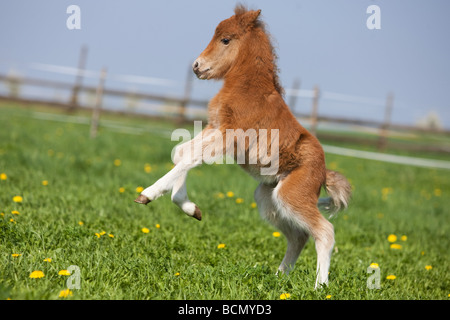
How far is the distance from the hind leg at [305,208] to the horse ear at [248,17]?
1022mm

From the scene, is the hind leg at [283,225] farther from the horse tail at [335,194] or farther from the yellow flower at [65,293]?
the yellow flower at [65,293]

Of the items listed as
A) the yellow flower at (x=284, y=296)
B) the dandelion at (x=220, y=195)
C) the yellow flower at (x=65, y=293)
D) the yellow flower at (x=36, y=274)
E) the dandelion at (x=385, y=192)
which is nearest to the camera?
the yellow flower at (x=65, y=293)

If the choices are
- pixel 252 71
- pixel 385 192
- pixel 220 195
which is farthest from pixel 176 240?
pixel 385 192

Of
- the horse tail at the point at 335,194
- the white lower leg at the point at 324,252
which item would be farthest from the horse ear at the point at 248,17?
the white lower leg at the point at 324,252

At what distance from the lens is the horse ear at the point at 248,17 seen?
9.33 ft

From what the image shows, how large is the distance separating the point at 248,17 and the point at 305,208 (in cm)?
130

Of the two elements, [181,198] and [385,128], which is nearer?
[181,198]

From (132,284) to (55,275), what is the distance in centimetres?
44

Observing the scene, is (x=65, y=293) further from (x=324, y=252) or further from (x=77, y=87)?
(x=77, y=87)

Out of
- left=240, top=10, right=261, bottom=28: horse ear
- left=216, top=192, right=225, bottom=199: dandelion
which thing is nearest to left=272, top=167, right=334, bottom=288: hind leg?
left=240, top=10, right=261, bottom=28: horse ear

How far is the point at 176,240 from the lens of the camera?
Answer: 3627mm

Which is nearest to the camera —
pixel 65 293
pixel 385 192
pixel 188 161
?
pixel 65 293

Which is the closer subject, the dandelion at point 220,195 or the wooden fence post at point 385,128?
the dandelion at point 220,195
